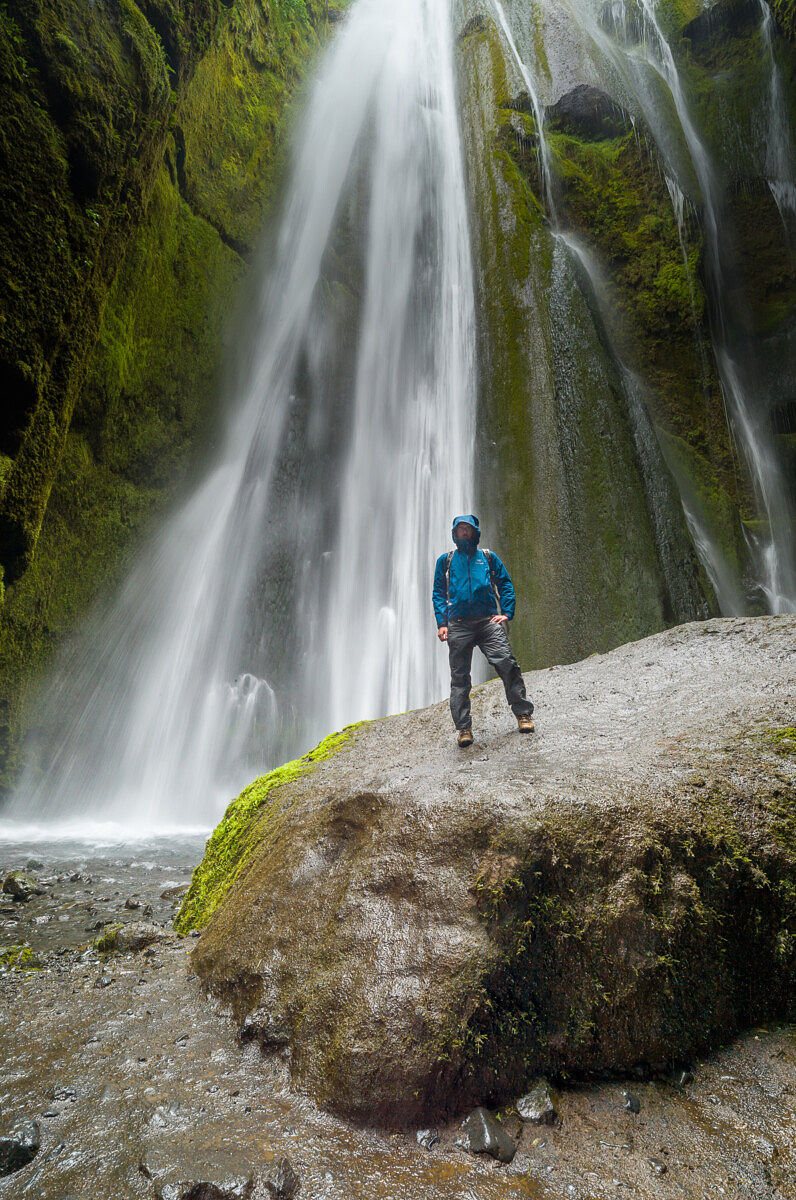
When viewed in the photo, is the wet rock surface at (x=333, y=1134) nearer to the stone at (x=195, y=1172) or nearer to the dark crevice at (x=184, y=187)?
the stone at (x=195, y=1172)

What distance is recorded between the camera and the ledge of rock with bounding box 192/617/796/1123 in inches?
85.4

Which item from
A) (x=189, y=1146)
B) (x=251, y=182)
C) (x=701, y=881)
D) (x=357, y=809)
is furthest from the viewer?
(x=251, y=182)

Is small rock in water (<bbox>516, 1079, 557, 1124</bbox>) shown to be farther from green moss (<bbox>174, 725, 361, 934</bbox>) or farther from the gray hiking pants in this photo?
the gray hiking pants

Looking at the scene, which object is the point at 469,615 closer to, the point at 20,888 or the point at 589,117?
the point at 20,888

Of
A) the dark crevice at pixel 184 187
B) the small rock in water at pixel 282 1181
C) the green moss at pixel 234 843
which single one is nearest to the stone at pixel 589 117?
the dark crevice at pixel 184 187

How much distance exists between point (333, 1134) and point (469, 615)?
3107 mm

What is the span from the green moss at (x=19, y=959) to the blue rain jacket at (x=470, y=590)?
11.2 ft

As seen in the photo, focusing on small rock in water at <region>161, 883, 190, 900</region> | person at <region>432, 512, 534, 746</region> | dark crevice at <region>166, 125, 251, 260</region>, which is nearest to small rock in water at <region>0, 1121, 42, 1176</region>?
person at <region>432, 512, 534, 746</region>

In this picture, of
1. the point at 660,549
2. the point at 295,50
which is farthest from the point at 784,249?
the point at 295,50

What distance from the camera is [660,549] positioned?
33.4 ft

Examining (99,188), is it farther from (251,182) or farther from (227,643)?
(251,182)

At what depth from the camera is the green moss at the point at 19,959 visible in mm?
3537

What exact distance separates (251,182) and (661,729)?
17321mm

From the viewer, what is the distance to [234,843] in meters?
4.26
